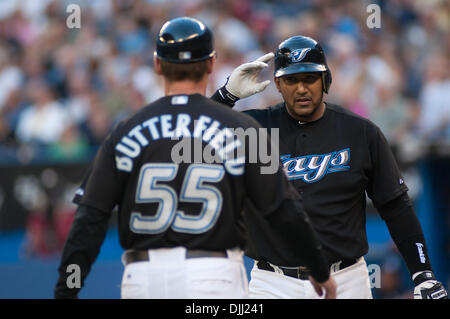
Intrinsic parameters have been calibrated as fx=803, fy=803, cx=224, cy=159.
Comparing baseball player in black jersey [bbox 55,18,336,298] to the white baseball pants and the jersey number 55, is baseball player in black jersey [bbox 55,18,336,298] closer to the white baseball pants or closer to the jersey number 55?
the jersey number 55

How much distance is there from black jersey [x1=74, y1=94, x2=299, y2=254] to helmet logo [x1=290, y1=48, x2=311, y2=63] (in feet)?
3.98

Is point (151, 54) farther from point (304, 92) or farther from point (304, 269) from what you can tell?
point (304, 269)

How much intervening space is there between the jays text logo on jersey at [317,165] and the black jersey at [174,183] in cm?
105

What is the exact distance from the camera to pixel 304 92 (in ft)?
15.2

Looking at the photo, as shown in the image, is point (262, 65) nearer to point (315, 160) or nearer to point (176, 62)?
point (315, 160)

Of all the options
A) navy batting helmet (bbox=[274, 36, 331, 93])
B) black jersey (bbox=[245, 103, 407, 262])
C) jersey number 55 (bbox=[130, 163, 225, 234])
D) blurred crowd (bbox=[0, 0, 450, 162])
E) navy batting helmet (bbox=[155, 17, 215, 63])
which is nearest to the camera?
jersey number 55 (bbox=[130, 163, 225, 234])

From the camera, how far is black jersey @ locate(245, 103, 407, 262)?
4484 mm

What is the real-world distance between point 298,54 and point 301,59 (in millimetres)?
38

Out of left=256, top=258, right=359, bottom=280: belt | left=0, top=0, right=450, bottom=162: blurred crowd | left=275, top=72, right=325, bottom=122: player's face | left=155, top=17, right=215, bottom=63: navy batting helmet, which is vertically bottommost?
left=256, top=258, right=359, bottom=280: belt

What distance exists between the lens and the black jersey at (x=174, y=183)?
11.2 ft

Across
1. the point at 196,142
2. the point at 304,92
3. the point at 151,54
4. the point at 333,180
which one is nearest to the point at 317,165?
the point at 333,180

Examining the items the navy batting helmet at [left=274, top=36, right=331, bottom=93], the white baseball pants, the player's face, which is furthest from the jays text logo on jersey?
the white baseball pants

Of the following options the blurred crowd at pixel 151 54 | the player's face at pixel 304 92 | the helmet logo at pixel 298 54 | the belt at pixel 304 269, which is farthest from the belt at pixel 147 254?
the blurred crowd at pixel 151 54

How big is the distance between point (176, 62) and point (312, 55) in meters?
1.35
